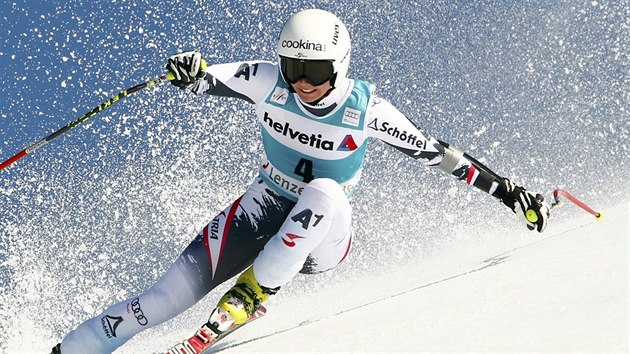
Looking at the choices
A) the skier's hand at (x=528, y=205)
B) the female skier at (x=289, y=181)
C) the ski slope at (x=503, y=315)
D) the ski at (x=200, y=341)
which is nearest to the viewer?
the ski slope at (x=503, y=315)

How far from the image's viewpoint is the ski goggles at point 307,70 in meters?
3.22

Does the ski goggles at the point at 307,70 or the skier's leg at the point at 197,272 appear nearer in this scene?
the ski goggles at the point at 307,70

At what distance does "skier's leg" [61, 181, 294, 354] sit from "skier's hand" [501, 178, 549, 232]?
3.27ft

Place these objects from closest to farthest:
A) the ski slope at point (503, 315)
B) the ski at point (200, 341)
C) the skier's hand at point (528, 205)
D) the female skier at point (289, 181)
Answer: the ski slope at point (503, 315) → the ski at point (200, 341) → the female skier at point (289, 181) → the skier's hand at point (528, 205)

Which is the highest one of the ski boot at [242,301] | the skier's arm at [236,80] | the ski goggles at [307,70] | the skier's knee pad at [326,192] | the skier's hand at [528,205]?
the ski goggles at [307,70]

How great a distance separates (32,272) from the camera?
521 centimetres

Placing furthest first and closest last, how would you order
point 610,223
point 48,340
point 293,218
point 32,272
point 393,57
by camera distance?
point 393,57 < point 32,272 < point 48,340 < point 610,223 < point 293,218

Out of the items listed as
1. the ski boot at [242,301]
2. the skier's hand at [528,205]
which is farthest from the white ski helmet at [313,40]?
the skier's hand at [528,205]

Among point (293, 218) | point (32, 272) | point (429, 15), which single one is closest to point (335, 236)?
point (293, 218)

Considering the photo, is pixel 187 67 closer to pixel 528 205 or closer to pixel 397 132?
pixel 397 132

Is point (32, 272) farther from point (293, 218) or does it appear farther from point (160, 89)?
point (293, 218)

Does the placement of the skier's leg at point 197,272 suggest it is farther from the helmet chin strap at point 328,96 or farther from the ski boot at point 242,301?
the helmet chin strap at point 328,96

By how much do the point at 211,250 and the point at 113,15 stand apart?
9.08 feet

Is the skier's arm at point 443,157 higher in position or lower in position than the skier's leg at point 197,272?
higher
